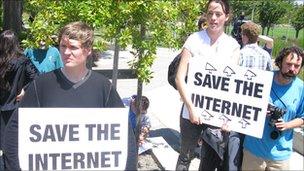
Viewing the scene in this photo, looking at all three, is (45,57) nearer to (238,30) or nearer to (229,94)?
(229,94)

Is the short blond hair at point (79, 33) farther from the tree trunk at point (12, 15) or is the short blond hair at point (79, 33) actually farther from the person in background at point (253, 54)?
the tree trunk at point (12, 15)

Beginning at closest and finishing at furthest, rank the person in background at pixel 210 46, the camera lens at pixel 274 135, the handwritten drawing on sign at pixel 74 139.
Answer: the handwritten drawing on sign at pixel 74 139, the person in background at pixel 210 46, the camera lens at pixel 274 135

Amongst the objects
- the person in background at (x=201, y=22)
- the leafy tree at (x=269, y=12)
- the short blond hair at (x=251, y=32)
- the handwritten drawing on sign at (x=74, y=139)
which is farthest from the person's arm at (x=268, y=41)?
the leafy tree at (x=269, y=12)

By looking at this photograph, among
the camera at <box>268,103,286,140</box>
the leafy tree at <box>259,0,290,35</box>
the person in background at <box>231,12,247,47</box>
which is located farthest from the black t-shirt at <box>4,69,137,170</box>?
the leafy tree at <box>259,0,290,35</box>

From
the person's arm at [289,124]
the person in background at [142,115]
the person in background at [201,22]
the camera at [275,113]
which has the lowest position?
the person in background at [142,115]

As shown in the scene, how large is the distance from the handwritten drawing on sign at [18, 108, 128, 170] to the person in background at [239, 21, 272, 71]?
2224 mm

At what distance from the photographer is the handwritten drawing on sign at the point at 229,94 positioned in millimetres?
3891

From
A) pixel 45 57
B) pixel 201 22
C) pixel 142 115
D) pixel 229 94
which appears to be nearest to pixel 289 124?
pixel 229 94

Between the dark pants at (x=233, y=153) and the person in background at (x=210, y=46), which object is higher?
the person in background at (x=210, y=46)

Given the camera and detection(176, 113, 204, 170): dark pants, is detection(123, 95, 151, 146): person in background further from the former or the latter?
the camera

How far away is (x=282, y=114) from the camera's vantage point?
3.92 meters

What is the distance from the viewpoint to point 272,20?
4541 cm

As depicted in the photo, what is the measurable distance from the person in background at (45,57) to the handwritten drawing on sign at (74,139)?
9.74 feet

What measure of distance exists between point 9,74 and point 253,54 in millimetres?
2528
